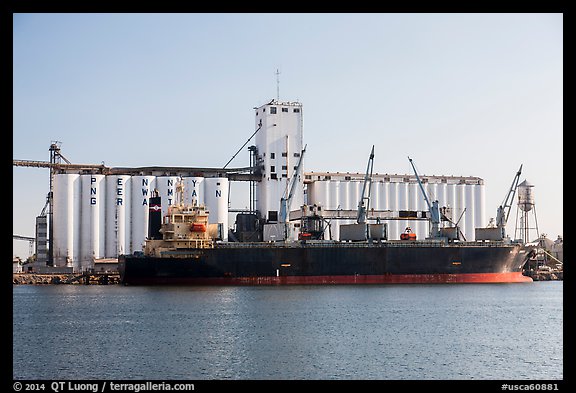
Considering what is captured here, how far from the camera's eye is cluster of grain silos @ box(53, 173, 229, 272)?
6906cm

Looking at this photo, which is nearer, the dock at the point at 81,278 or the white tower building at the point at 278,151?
the dock at the point at 81,278

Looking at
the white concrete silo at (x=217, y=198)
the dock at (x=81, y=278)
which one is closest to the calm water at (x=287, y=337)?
the dock at (x=81, y=278)

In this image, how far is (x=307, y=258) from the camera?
190 ft

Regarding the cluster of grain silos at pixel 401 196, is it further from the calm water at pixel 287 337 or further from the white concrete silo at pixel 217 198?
the calm water at pixel 287 337

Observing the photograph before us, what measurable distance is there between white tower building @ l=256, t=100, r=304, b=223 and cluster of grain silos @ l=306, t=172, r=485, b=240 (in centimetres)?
533

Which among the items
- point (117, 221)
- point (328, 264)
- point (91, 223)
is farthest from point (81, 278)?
point (328, 264)

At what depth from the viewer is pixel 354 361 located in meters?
24.4

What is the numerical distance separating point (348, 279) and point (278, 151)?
19.5m

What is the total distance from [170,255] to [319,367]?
32803mm

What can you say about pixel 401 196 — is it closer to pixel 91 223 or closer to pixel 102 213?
pixel 102 213

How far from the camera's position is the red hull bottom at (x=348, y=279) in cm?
5543

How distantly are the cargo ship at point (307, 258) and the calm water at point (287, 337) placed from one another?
6.69 metres

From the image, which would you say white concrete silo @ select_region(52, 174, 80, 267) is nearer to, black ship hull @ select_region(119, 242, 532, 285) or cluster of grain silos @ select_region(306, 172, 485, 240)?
black ship hull @ select_region(119, 242, 532, 285)
